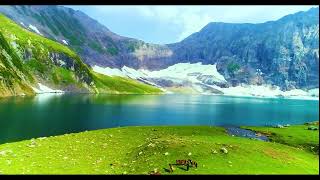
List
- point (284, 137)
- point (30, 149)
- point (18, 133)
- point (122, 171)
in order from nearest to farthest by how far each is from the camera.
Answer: point (122, 171)
point (30, 149)
point (18, 133)
point (284, 137)

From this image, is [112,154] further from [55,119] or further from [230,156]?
[55,119]

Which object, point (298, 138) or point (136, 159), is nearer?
point (136, 159)

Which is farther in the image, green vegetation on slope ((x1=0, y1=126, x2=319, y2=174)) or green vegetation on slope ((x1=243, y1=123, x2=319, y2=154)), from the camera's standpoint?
green vegetation on slope ((x1=243, y1=123, x2=319, y2=154))

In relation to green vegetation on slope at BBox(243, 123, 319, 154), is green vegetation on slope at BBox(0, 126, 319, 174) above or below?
above

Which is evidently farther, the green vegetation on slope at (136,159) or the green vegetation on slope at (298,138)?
the green vegetation on slope at (298,138)

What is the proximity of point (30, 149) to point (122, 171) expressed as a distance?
590 inches

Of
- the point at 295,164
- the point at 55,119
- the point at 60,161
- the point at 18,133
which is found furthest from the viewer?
the point at 55,119

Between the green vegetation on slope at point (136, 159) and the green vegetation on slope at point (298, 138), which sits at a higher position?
the green vegetation on slope at point (136, 159)

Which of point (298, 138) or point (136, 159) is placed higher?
point (136, 159)

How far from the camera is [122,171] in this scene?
34344 millimetres
